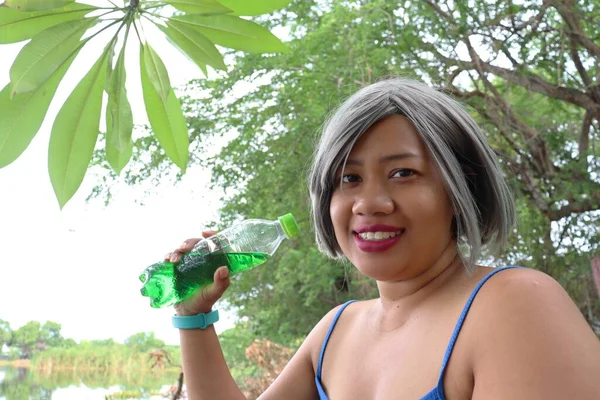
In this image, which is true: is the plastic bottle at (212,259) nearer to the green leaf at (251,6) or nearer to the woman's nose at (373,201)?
the woman's nose at (373,201)

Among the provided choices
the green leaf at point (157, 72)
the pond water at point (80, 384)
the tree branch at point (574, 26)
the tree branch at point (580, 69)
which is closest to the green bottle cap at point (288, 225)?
the green leaf at point (157, 72)

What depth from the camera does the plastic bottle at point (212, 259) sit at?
949 millimetres

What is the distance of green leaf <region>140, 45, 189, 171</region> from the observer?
3.17ft

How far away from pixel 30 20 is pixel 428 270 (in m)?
0.54

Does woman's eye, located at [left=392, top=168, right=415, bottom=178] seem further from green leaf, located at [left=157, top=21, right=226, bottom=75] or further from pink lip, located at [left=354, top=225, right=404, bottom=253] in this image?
green leaf, located at [left=157, top=21, right=226, bottom=75]

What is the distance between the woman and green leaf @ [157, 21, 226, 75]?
0.18 metres

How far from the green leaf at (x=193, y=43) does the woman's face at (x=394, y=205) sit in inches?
9.0

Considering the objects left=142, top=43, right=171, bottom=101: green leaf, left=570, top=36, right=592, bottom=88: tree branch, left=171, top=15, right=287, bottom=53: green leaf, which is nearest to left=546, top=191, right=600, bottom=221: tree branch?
left=570, top=36, right=592, bottom=88: tree branch

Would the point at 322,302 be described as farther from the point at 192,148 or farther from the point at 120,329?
the point at 120,329

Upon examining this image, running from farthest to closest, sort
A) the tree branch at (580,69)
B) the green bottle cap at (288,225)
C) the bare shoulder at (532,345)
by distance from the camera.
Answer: the tree branch at (580,69), the green bottle cap at (288,225), the bare shoulder at (532,345)

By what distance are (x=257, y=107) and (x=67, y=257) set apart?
5.01 feet

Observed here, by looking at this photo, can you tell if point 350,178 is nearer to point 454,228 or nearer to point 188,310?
point 454,228

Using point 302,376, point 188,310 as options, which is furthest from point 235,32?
point 302,376

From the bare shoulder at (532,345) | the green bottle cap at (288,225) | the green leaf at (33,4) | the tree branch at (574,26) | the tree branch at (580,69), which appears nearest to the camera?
the bare shoulder at (532,345)
